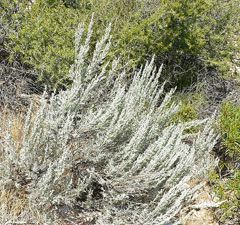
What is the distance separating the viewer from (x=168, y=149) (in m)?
2.79

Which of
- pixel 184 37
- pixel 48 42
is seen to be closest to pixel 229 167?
pixel 184 37

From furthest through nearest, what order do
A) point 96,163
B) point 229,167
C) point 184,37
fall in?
point 184,37, point 229,167, point 96,163

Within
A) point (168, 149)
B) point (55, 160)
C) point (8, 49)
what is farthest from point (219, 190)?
point (8, 49)

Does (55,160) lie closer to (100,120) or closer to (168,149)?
(100,120)

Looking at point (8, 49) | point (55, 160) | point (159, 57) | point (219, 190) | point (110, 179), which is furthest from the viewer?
point (159, 57)

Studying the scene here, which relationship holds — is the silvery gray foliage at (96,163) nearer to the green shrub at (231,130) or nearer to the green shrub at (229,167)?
the green shrub at (229,167)

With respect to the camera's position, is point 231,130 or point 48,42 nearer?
point 231,130

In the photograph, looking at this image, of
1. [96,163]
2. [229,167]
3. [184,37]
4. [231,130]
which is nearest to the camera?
[96,163]

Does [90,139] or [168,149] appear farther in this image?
[90,139]

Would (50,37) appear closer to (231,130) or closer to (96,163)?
(96,163)

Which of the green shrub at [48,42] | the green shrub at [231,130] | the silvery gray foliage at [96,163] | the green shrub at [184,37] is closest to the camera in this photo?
the silvery gray foliage at [96,163]

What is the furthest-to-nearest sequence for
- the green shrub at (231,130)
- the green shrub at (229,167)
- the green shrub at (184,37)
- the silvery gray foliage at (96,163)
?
the green shrub at (184,37) < the green shrub at (231,130) < the green shrub at (229,167) < the silvery gray foliage at (96,163)

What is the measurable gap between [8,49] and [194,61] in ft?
7.98

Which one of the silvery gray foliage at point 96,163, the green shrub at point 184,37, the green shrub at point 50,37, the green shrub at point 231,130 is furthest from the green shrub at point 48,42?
the green shrub at point 231,130
